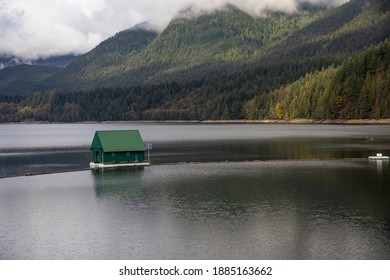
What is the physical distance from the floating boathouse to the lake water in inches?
190

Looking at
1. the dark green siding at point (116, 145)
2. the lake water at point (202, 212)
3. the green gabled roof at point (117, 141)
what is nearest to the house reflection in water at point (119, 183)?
the lake water at point (202, 212)

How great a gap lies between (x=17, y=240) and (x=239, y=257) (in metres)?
16.5

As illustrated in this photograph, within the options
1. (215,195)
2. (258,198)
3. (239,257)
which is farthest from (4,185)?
(239,257)

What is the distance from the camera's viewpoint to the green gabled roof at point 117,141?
90938mm

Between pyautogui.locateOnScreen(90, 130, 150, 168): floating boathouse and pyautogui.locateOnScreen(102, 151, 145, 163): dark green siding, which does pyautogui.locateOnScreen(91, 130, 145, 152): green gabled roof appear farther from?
pyautogui.locateOnScreen(102, 151, 145, 163): dark green siding

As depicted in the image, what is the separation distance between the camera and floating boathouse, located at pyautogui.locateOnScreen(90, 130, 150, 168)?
3590 inches

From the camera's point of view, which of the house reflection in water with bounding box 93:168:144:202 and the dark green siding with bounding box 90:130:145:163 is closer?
the house reflection in water with bounding box 93:168:144:202

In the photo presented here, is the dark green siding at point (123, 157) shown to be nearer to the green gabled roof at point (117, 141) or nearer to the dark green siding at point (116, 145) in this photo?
the dark green siding at point (116, 145)

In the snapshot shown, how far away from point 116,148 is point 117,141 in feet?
3.71

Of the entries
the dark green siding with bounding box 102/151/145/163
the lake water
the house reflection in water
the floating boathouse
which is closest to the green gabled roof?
the floating boathouse

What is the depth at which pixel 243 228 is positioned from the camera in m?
45.5

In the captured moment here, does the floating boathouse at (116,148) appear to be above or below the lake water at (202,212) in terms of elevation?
above

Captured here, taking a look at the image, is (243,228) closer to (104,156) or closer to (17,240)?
(17,240)

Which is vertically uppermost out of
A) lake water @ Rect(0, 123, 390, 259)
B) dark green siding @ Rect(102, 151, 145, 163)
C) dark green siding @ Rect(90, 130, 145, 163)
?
dark green siding @ Rect(90, 130, 145, 163)
